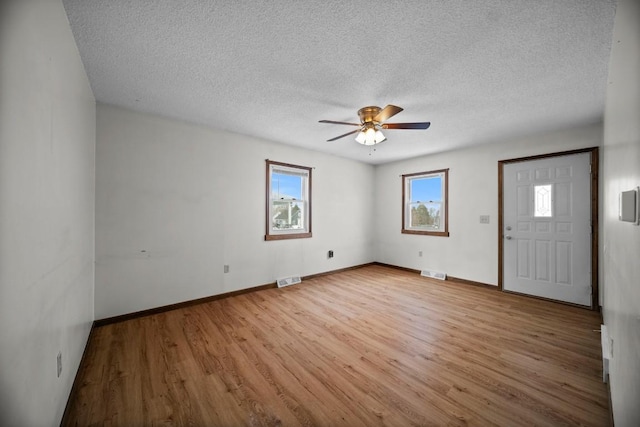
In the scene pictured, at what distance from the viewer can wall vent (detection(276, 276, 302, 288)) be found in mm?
4097

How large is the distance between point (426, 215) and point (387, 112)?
3187mm

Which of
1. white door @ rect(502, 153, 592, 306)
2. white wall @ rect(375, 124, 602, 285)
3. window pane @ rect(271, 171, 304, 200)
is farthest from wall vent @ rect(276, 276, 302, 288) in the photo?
white door @ rect(502, 153, 592, 306)

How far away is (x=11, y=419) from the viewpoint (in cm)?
89

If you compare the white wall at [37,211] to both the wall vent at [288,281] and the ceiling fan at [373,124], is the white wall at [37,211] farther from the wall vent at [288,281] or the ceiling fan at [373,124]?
the wall vent at [288,281]

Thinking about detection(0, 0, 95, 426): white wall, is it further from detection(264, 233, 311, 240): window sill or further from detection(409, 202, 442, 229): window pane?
detection(409, 202, 442, 229): window pane

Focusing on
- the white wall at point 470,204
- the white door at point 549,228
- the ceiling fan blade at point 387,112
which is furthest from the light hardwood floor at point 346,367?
the ceiling fan blade at point 387,112

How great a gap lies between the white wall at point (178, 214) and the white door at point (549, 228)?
3.37m

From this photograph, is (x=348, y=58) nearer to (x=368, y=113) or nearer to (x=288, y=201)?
(x=368, y=113)

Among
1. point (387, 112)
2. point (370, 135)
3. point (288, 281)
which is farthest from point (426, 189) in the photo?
point (288, 281)

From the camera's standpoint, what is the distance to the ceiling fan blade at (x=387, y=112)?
7.54ft

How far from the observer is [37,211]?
114 centimetres

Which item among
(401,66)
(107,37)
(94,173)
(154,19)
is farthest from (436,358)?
(94,173)

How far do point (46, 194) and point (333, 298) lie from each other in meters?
3.14

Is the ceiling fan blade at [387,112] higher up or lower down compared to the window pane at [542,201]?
higher up
